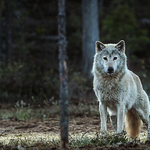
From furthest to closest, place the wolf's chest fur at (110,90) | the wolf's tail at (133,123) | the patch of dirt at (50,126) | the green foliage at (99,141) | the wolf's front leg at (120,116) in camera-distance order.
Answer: the patch of dirt at (50,126) < the wolf's tail at (133,123) < the wolf's chest fur at (110,90) < the wolf's front leg at (120,116) < the green foliage at (99,141)

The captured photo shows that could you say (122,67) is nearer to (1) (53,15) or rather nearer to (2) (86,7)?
(2) (86,7)

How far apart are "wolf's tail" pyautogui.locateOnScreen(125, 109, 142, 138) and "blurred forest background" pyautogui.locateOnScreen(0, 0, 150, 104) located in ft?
14.0

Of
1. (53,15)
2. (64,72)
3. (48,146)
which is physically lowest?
(48,146)

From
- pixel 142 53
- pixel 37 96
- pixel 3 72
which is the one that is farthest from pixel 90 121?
pixel 142 53

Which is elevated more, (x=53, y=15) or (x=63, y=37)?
(x=53, y=15)

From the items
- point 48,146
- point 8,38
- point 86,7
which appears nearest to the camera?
point 48,146

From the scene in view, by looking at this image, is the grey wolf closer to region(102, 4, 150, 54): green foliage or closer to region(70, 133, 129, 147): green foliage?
region(70, 133, 129, 147): green foliage

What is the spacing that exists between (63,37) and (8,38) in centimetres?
1396

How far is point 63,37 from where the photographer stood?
430 centimetres

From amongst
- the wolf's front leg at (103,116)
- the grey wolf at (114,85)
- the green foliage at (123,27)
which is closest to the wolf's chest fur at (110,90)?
the grey wolf at (114,85)

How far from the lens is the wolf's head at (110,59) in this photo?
651 cm

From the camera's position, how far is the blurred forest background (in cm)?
1231

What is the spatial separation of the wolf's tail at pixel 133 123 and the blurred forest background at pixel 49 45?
4.26 m

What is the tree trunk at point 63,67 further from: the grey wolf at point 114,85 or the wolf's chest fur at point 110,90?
the wolf's chest fur at point 110,90
